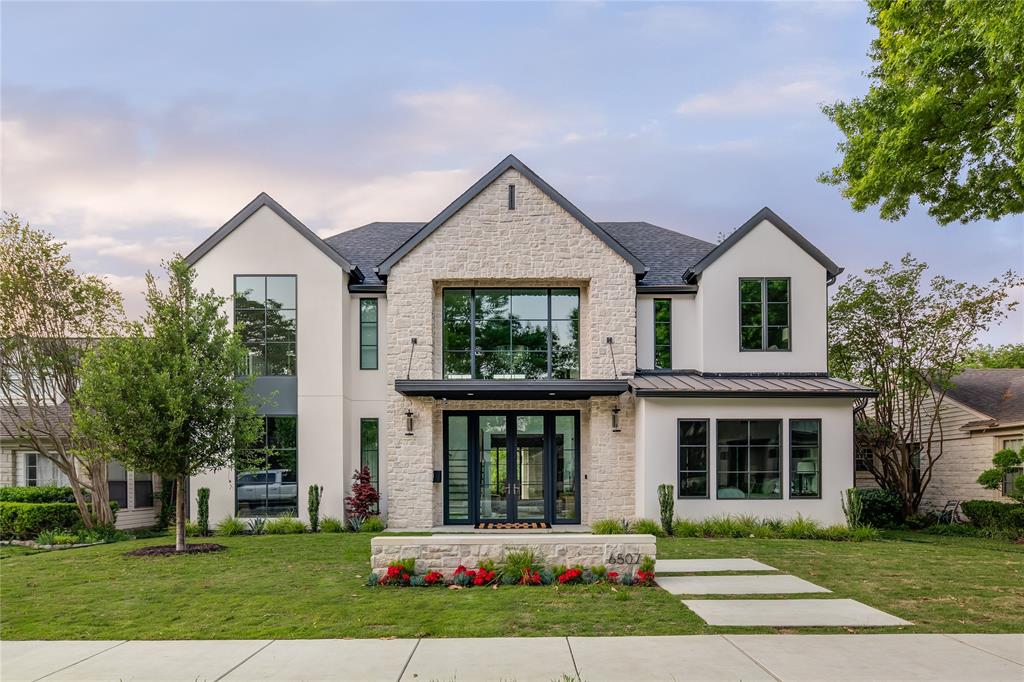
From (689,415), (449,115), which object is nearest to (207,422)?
(449,115)

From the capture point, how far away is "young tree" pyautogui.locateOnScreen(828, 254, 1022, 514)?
838 inches

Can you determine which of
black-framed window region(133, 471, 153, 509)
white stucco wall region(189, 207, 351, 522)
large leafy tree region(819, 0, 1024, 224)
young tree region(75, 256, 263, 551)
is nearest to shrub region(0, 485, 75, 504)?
black-framed window region(133, 471, 153, 509)

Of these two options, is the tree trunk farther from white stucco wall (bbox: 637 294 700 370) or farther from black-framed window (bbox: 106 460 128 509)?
white stucco wall (bbox: 637 294 700 370)

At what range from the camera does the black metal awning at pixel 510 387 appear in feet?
59.2

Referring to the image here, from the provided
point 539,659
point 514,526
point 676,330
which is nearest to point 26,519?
point 514,526

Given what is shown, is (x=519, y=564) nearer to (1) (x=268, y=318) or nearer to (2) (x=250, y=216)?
(1) (x=268, y=318)

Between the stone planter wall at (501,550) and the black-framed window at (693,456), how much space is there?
7.31m

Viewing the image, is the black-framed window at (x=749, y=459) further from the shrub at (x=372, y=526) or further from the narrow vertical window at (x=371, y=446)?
the narrow vertical window at (x=371, y=446)

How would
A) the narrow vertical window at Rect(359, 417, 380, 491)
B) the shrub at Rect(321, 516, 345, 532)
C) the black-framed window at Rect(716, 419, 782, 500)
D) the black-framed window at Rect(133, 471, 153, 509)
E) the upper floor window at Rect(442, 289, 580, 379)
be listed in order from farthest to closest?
the black-framed window at Rect(133, 471, 153, 509), the narrow vertical window at Rect(359, 417, 380, 491), the upper floor window at Rect(442, 289, 580, 379), the shrub at Rect(321, 516, 345, 532), the black-framed window at Rect(716, 419, 782, 500)

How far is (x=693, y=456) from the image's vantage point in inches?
715

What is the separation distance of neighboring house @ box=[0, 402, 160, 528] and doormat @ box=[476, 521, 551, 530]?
9111 mm

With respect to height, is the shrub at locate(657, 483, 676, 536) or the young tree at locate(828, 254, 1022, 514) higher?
the young tree at locate(828, 254, 1022, 514)

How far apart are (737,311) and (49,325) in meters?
17.2

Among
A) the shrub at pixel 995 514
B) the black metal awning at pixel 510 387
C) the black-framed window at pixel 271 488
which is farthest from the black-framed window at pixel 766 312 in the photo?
the black-framed window at pixel 271 488
